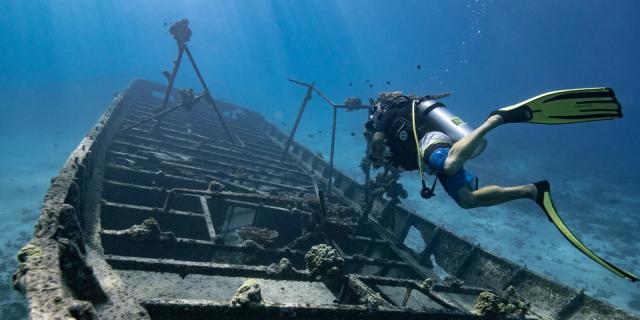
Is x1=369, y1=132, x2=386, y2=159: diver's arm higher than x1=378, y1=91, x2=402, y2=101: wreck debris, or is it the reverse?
x1=378, y1=91, x2=402, y2=101: wreck debris

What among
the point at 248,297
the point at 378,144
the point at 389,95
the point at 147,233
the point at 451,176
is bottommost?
the point at 147,233

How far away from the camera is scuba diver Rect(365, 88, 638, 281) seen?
417 cm

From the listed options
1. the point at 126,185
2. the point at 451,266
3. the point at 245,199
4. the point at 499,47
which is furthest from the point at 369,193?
the point at 499,47

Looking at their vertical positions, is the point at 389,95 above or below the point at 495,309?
above

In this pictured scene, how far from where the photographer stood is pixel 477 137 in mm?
4176

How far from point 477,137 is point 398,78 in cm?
16247

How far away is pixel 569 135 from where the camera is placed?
203ft

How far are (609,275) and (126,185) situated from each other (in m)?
25.9

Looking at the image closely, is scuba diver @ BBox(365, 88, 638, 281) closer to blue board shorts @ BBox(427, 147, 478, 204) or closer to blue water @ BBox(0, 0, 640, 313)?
blue board shorts @ BBox(427, 147, 478, 204)

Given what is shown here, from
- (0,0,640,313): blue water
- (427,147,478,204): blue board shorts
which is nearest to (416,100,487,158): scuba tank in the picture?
(427,147,478,204): blue board shorts

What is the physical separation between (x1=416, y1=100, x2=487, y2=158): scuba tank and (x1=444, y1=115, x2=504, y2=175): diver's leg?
0.41 meters

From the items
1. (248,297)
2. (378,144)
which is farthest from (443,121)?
(248,297)

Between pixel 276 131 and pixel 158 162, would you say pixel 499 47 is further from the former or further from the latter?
pixel 158 162

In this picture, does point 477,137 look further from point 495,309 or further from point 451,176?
point 495,309
